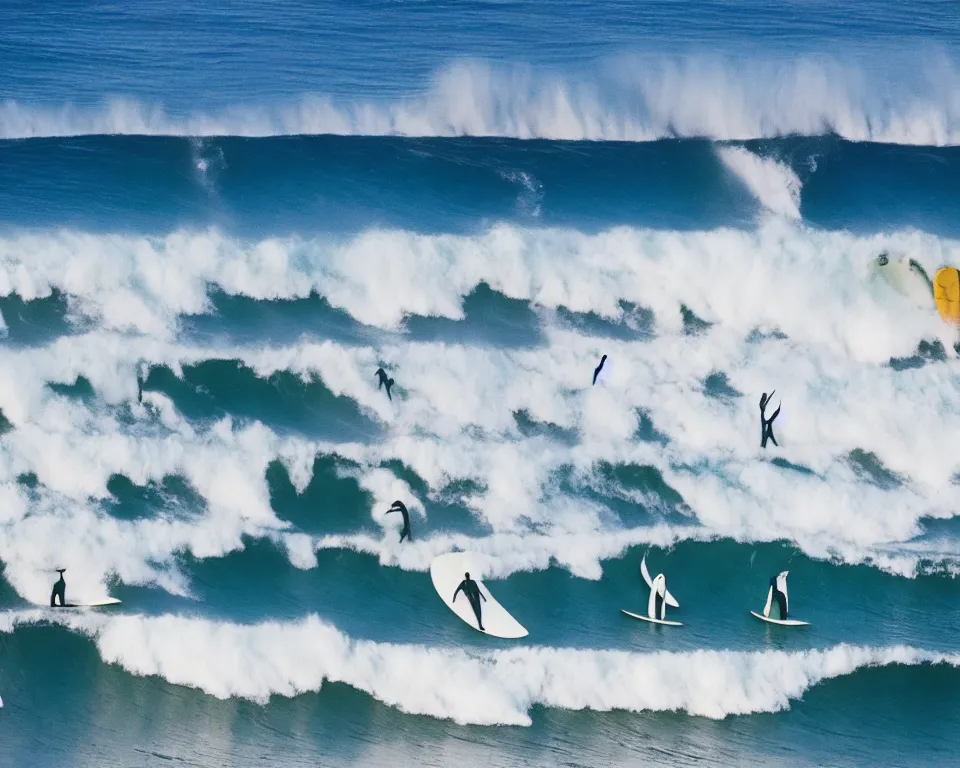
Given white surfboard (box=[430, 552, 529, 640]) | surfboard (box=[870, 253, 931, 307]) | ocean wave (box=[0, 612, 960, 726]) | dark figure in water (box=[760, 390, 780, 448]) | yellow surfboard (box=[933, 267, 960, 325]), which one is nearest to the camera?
ocean wave (box=[0, 612, 960, 726])

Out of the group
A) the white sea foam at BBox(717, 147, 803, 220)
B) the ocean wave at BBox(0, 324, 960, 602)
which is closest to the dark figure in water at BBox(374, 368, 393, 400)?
the ocean wave at BBox(0, 324, 960, 602)

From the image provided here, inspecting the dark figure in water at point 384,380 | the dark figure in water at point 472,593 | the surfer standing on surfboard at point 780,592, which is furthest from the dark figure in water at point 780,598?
the dark figure in water at point 384,380

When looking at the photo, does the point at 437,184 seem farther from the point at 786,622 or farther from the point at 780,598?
the point at 786,622

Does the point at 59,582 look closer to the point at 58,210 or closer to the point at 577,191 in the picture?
the point at 58,210

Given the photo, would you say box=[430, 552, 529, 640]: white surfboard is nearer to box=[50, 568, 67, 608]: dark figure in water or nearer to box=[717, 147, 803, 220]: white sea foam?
box=[50, 568, 67, 608]: dark figure in water

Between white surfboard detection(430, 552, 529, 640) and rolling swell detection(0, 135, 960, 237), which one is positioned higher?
rolling swell detection(0, 135, 960, 237)

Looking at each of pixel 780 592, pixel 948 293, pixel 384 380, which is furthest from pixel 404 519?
pixel 948 293
